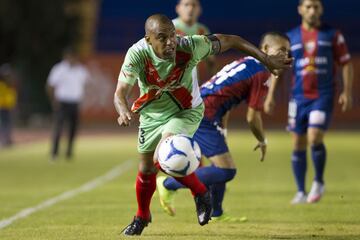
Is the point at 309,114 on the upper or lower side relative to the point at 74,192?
upper

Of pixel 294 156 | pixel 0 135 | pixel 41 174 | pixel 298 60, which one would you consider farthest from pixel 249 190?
pixel 0 135

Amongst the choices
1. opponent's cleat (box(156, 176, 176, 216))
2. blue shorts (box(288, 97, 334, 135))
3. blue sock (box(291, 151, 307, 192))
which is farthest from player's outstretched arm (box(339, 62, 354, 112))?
opponent's cleat (box(156, 176, 176, 216))

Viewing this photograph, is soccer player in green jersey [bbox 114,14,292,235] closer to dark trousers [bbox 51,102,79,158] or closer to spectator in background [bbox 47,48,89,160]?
dark trousers [bbox 51,102,79,158]

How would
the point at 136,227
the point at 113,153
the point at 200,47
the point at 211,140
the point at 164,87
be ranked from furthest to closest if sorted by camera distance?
the point at 113,153 < the point at 211,140 < the point at 136,227 < the point at 164,87 < the point at 200,47

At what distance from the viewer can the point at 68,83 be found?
66.1 feet

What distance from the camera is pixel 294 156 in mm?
11945

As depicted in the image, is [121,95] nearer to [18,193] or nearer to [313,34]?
[313,34]

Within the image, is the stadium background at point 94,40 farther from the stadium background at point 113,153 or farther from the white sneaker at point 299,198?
the white sneaker at point 299,198

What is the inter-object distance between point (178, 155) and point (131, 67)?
773mm

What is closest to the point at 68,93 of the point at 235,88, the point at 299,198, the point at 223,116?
the point at 299,198

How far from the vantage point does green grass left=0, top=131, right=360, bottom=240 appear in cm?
863

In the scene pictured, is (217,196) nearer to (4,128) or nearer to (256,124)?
(256,124)

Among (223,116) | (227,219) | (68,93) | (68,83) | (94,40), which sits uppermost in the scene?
(223,116)

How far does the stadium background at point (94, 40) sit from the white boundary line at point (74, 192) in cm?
1785
